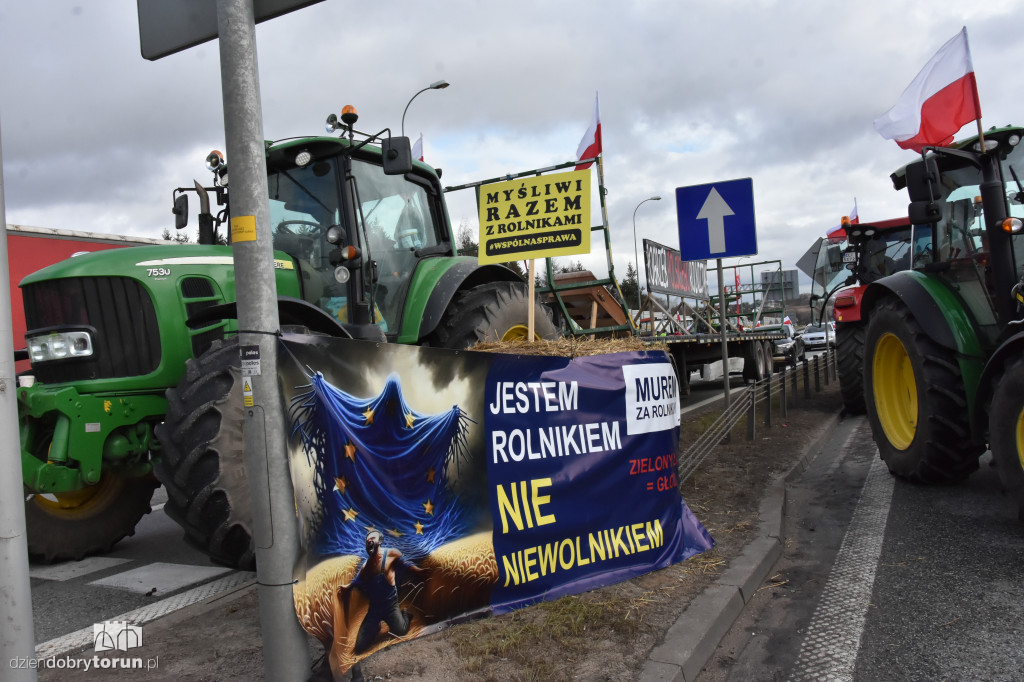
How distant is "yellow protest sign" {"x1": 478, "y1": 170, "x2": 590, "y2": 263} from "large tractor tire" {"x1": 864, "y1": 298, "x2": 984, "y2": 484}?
10.3 feet

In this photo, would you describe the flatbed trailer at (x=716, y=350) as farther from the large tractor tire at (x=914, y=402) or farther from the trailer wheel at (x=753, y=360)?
the large tractor tire at (x=914, y=402)

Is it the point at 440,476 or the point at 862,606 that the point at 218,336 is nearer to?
the point at 440,476

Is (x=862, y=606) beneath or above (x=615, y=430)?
beneath

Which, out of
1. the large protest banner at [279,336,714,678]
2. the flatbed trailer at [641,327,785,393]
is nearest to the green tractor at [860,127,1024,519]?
the large protest banner at [279,336,714,678]

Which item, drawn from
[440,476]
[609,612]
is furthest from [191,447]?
[609,612]

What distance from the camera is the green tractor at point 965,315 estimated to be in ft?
16.4

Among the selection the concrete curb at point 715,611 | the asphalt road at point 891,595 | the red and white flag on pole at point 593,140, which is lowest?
the asphalt road at point 891,595

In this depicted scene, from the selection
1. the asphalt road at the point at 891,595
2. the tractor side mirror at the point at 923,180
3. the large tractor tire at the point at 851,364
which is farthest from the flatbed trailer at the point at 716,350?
the tractor side mirror at the point at 923,180

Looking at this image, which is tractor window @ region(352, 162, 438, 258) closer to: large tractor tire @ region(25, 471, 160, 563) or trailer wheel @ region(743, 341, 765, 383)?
large tractor tire @ region(25, 471, 160, 563)

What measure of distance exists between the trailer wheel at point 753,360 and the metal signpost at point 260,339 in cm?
1403

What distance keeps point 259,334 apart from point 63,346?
2745 millimetres

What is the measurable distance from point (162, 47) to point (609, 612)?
10.7 feet

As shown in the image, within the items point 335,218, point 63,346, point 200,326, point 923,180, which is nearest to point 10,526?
point 200,326

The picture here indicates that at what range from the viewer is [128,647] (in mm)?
3623
